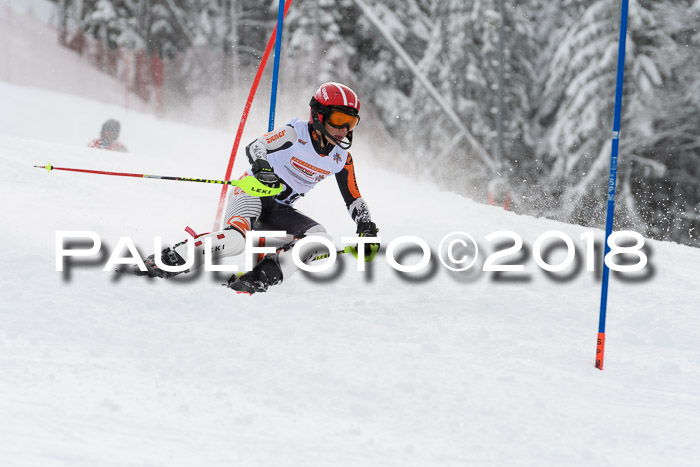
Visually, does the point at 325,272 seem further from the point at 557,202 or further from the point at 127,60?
the point at 127,60

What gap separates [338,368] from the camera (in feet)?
12.1

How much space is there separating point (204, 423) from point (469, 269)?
4126 mm

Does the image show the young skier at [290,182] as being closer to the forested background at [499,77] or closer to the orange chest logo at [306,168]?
the orange chest logo at [306,168]

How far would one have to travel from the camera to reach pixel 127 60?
23.8m

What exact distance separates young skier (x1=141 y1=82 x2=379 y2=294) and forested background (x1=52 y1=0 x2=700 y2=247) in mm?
12562

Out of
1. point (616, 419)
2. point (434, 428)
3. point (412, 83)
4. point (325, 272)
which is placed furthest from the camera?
point (412, 83)

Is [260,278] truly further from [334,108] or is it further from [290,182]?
[334,108]

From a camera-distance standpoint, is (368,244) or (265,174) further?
(368,244)

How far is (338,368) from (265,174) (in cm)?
170

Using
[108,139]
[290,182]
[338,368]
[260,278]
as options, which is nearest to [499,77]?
[108,139]

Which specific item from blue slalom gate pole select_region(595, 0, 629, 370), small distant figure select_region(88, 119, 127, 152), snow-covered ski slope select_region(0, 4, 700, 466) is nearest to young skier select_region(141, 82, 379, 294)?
snow-covered ski slope select_region(0, 4, 700, 466)

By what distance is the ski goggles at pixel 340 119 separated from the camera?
5238mm

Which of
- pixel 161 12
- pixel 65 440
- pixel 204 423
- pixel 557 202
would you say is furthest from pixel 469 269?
pixel 161 12

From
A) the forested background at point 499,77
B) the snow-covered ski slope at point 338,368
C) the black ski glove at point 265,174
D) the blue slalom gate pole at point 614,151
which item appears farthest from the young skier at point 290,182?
the forested background at point 499,77
